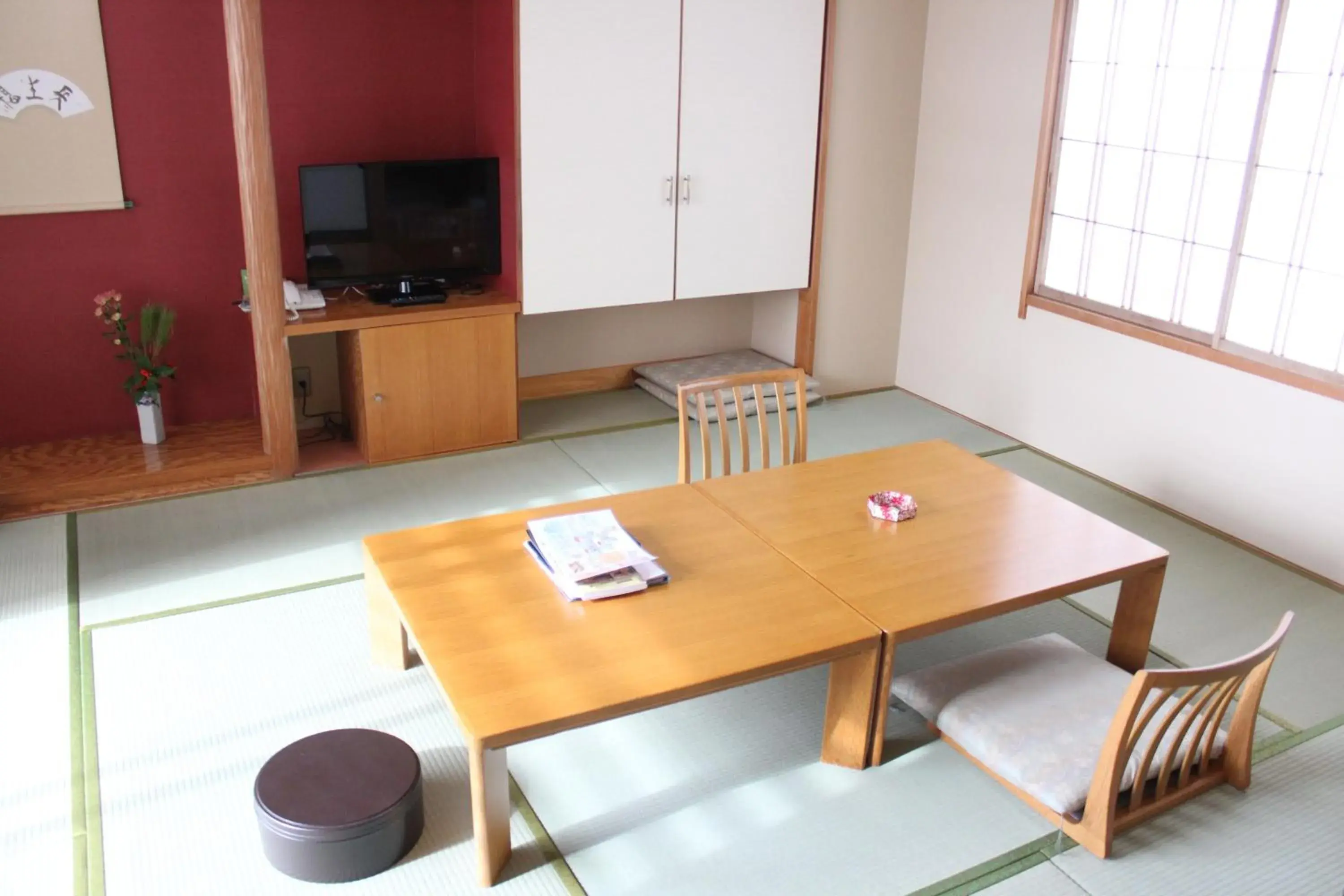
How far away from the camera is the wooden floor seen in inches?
169

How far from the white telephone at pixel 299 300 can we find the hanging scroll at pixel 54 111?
0.76 meters

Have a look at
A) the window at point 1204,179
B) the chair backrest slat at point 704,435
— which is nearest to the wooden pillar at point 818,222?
the window at point 1204,179

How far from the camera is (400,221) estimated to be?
4.69 meters

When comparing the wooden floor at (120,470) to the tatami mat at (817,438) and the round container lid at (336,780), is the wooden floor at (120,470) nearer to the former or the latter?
the tatami mat at (817,438)

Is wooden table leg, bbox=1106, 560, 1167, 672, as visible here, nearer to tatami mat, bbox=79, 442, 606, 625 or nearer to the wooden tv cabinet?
tatami mat, bbox=79, 442, 606, 625

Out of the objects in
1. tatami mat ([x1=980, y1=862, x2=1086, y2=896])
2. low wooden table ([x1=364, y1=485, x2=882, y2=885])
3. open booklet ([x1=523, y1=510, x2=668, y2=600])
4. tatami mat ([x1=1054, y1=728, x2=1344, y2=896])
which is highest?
open booklet ([x1=523, y1=510, x2=668, y2=600])

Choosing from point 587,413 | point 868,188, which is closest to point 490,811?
point 587,413

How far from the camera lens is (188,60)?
4496 millimetres

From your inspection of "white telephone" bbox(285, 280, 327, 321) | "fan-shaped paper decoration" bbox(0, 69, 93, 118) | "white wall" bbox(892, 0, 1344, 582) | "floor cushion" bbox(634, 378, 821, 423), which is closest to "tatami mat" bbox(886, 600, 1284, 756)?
"white wall" bbox(892, 0, 1344, 582)

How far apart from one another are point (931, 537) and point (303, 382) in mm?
3014

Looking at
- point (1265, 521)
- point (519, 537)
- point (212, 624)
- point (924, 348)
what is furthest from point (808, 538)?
point (924, 348)

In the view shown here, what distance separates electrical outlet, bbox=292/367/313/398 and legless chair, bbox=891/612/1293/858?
120 inches

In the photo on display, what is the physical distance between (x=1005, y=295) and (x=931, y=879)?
3.23m

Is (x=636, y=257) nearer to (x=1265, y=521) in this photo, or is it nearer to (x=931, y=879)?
(x=1265, y=521)
